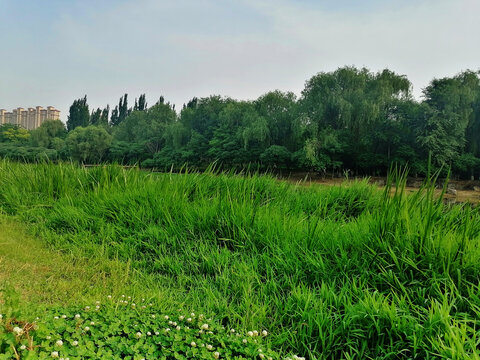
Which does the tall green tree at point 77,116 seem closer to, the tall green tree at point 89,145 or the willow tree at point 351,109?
the tall green tree at point 89,145

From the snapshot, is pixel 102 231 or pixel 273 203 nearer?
pixel 102 231

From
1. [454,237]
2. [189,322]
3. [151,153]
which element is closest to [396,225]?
[454,237]

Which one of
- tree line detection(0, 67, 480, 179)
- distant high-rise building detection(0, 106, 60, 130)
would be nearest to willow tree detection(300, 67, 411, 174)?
tree line detection(0, 67, 480, 179)

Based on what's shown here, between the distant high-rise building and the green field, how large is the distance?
127m

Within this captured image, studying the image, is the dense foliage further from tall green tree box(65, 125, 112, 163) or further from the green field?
tall green tree box(65, 125, 112, 163)

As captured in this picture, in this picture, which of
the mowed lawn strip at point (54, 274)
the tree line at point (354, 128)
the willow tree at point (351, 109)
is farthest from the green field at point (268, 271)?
the willow tree at point (351, 109)

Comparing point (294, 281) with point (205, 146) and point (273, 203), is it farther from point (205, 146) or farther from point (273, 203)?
point (205, 146)

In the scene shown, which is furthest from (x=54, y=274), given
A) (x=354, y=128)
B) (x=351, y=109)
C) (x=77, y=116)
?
(x=77, y=116)

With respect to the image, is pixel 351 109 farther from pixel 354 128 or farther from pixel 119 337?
pixel 119 337

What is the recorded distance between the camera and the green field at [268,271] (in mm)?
1616

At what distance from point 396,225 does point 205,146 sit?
39.0 m

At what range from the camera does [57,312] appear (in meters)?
1.64

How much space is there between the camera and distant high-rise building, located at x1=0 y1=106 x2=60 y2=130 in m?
111

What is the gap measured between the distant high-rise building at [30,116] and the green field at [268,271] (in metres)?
127
